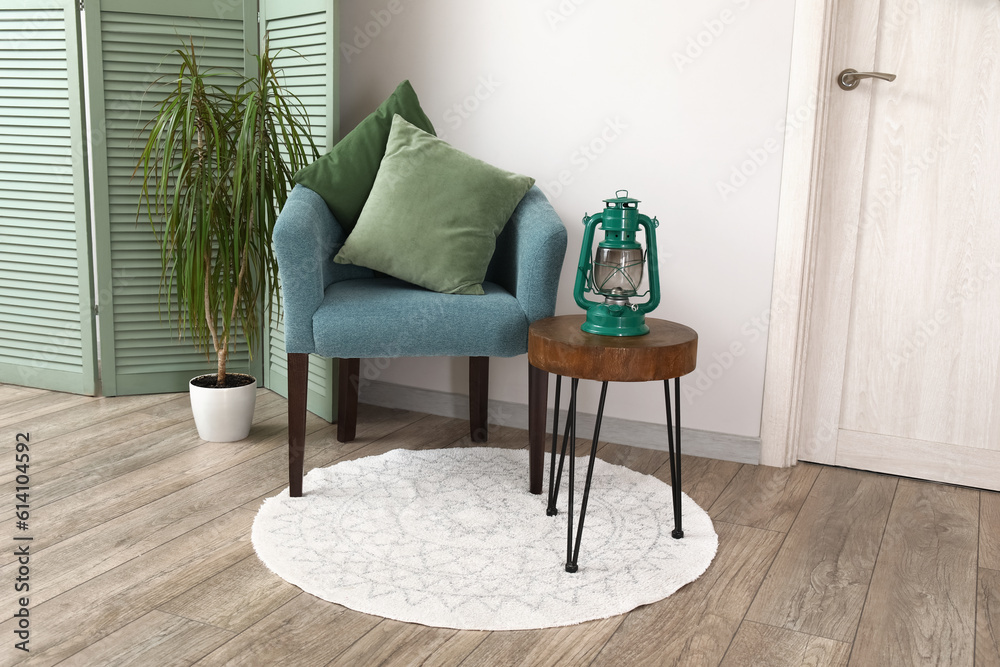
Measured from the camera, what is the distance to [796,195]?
233 centimetres

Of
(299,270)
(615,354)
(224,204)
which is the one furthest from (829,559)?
(224,204)

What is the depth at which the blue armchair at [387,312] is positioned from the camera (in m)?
2.07

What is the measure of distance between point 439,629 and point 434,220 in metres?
1.06

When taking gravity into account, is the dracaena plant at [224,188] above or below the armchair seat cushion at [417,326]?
above

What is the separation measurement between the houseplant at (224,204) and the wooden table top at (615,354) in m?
1.04

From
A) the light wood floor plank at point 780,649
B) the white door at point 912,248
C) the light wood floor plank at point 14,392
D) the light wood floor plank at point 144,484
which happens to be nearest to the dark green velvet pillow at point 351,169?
the light wood floor plank at point 144,484

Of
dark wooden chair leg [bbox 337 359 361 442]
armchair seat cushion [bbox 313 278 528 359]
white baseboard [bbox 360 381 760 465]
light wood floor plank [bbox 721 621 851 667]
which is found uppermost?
armchair seat cushion [bbox 313 278 528 359]

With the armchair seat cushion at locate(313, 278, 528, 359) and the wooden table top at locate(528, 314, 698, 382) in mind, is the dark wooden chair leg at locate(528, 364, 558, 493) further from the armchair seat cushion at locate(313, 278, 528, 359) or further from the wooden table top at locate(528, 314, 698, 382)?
the wooden table top at locate(528, 314, 698, 382)

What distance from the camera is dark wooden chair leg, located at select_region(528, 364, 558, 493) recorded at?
2105 millimetres

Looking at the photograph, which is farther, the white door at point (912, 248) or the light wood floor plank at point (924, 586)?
the white door at point (912, 248)

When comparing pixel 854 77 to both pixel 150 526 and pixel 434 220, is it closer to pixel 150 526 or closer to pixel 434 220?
pixel 434 220

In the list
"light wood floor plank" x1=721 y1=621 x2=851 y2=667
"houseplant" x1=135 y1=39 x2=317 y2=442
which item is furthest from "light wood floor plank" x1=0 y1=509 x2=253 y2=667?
"light wood floor plank" x1=721 y1=621 x2=851 y2=667

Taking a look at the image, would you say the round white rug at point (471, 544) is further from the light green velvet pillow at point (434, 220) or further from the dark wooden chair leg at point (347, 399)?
the light green velvet pillow at point (434, 220)

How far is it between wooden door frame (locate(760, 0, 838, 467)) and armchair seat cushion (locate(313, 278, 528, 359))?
2.52 feet
